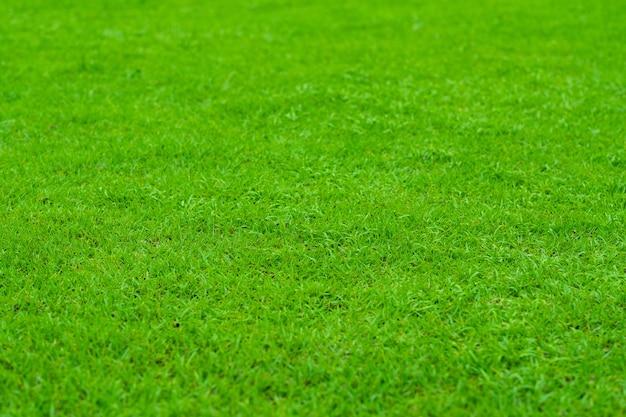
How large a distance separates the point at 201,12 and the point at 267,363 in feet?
29.9

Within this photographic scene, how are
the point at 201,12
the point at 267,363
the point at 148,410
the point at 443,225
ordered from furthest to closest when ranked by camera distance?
the point at 201,12
the point at 443,225
the point at 267,363
the point at 148,410

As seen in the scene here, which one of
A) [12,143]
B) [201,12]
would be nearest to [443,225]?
[12,143]

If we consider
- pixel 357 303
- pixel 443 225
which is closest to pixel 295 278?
pixel 357 303

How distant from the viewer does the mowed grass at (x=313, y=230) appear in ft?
12.1

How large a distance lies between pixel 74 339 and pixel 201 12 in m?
8.78

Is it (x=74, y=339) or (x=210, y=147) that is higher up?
(x=210, y=147)

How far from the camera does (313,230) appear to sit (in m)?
5.07

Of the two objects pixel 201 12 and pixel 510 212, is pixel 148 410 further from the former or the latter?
pixel 201 12

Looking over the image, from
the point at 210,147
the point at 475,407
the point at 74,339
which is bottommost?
the point at 475,407

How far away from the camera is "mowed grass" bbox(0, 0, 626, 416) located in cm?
370

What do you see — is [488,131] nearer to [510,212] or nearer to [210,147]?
[510,212]

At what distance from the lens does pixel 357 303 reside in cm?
431

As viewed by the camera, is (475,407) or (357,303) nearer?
(475,407)

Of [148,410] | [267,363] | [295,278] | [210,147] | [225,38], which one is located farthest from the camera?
[225,38]
